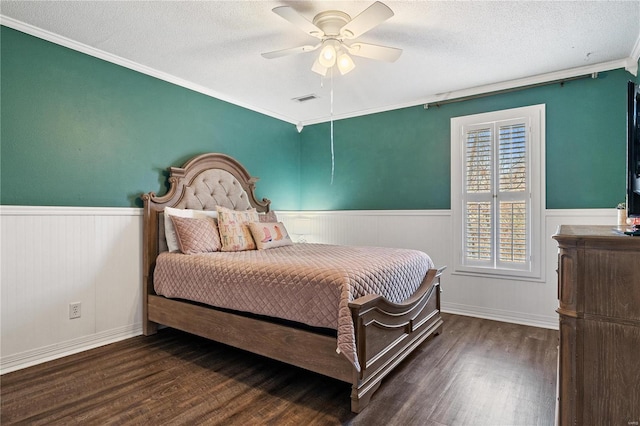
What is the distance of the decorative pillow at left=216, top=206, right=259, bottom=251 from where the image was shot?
10.3 ft

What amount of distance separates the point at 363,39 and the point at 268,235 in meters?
1.97

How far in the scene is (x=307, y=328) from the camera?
6.98 ft

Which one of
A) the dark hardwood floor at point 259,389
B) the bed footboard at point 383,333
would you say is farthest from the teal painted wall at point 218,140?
the bed footboard at point 383,333

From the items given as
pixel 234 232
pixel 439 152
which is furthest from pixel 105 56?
pixel 439 152

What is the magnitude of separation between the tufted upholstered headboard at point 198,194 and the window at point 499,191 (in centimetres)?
240

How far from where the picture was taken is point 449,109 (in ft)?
12.8

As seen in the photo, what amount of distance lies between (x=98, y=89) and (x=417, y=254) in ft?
10.1

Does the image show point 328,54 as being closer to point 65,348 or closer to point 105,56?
point 105,56

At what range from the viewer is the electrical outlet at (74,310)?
2.69 m

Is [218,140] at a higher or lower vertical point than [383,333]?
higher

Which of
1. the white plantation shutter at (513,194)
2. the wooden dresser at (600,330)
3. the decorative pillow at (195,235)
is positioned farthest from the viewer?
the white plantation shutter at (513,194)

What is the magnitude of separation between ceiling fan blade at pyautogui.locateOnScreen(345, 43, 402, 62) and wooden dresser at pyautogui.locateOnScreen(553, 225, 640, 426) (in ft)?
5.80

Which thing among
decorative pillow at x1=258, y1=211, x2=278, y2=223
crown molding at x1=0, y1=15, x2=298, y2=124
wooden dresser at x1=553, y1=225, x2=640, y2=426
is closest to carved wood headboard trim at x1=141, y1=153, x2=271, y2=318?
decorative pillow at x1=258, y1=211, x2=278, y2=223

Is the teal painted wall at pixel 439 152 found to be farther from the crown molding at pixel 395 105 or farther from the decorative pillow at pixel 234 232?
the decorative pillow at pixel 234 232
